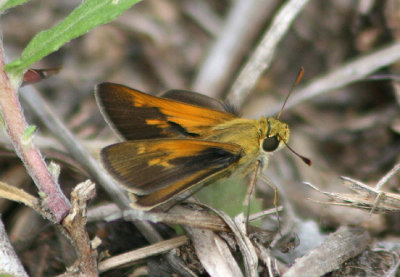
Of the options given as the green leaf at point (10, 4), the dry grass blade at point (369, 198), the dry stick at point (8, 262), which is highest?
the green leaf at point (10, 4)

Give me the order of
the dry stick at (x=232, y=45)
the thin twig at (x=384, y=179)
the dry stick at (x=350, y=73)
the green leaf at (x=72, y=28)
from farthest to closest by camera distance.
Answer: the dry stick at (x=232, y=45)
the dry stick at (x=350, y=73)
the thin twig at (x=384, y=179)
the green leaf at (x=72, y=28)

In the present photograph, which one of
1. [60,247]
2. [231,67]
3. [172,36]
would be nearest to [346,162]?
[231,67]

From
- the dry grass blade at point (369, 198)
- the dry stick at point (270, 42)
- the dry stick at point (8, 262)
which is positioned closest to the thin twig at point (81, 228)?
the dry stick at point (8, 262)

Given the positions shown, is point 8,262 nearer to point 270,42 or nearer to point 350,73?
point 270,42

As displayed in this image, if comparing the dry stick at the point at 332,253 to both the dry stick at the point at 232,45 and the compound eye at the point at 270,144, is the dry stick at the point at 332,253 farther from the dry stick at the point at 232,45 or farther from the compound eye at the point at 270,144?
the dry stick at the point at 232,45

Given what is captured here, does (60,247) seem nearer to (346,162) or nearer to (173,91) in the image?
(173,91)

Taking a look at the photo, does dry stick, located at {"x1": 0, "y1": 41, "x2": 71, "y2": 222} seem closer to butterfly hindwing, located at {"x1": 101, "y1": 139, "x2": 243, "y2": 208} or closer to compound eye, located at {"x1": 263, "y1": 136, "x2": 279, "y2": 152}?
butterfly hindwing, located at {"x1": 101, "y1": 139, "x2": 243, "y2": 208}
